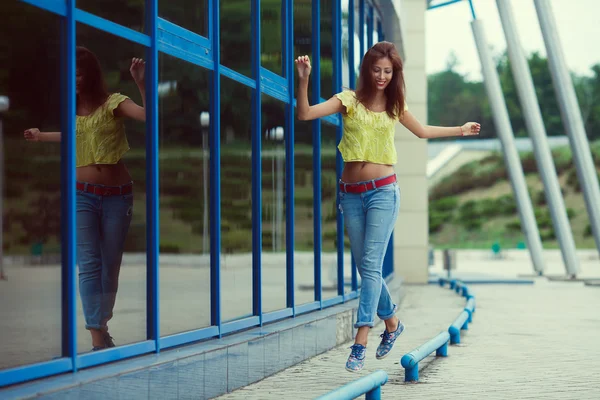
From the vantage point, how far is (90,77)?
587cm

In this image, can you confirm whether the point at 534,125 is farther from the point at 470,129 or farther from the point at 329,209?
the point at 470,129

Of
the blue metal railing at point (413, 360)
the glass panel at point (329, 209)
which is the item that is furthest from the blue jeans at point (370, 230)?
the glass panel at point (329, 209)

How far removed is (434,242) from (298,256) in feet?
201

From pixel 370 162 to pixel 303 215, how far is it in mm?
3375

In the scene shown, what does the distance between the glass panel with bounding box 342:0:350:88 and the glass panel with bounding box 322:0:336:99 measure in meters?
0.50

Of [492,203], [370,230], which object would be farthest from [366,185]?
[492,203]

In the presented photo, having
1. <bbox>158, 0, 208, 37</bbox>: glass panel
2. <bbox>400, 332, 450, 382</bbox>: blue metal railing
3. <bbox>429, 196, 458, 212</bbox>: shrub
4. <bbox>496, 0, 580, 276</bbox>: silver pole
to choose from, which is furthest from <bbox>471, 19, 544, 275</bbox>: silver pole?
<bbox>429, 196, 458, 212</bbox>: shrub

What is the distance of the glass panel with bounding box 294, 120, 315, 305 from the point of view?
32.0ft

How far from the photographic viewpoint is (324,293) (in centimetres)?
1072

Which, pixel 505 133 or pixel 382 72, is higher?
pixel 505 133

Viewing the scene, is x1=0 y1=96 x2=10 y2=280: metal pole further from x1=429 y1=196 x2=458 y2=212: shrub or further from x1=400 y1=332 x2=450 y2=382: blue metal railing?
x1=429 y1=196 x2=458 y2=212: shrub

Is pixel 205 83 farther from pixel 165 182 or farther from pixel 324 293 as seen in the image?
pixel 324 293

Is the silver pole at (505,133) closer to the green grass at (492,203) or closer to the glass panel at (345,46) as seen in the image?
the glass panel at (345,46)

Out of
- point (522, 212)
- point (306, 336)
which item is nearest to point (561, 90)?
point (522, 212)
